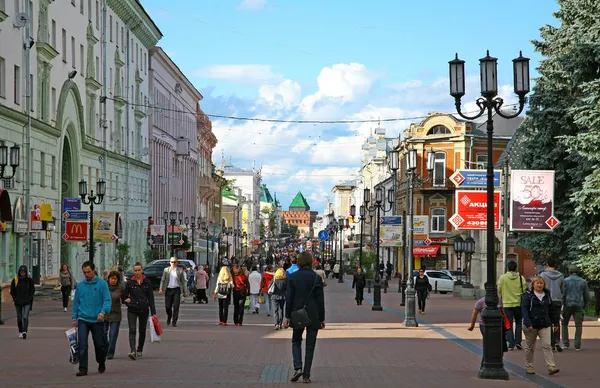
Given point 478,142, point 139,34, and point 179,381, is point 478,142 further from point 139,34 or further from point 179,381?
Answer: point 179,381

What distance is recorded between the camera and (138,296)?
18.7 metres

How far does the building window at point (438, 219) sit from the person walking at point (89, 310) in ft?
239

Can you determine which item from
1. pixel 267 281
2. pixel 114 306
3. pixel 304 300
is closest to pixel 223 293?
pixel 267 281

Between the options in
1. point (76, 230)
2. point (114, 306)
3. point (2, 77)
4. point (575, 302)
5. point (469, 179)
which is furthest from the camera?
point (76, 230)

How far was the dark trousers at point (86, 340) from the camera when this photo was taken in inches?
605

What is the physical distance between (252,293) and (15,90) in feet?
46.7

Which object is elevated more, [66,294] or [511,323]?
[511,323]

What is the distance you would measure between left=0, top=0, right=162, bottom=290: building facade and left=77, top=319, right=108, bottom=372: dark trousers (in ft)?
82.3

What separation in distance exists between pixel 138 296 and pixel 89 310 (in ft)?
10.4

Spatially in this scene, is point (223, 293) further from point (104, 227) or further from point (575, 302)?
point (104, 227)

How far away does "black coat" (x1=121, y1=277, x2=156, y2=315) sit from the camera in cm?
1862

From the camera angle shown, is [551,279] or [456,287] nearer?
[551,279]

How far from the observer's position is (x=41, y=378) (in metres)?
15.1

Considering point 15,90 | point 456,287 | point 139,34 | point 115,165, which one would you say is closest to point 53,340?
point 15,90
